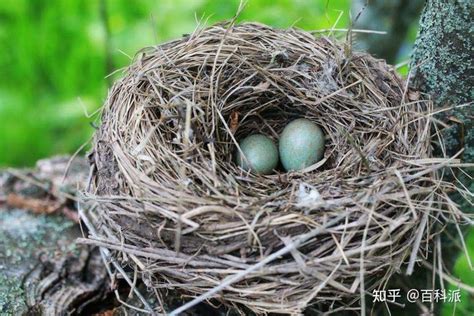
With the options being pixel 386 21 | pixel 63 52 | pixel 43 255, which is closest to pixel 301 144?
pixel 43 255

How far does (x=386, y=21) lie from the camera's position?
2898 mm

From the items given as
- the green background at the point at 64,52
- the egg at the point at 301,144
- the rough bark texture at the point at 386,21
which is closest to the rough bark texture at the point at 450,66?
the egg at the point at 301,144

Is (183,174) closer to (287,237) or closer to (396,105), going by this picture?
(287,237)

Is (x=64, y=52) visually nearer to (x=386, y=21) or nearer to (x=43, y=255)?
(x=386, y=21)

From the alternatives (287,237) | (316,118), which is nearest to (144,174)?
(287,237)

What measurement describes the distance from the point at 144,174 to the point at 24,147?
2.22 m

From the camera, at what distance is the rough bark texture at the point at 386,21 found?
2852 millimetres

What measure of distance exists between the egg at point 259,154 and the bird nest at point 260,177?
1.9 inches

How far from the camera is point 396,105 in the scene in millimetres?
1810

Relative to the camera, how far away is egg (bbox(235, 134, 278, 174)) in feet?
6.31

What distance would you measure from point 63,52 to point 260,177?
7.37 feet

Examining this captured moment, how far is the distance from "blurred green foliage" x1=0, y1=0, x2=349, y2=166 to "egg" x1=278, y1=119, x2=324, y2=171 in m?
1.62

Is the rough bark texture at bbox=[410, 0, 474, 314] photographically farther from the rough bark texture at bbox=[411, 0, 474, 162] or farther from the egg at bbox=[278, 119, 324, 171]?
the egg at bbox=[278, 119, 324, 171]

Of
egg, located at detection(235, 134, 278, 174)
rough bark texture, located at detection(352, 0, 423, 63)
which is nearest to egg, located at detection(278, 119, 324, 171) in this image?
egg, located at detection(235, 134, 278, 174)
